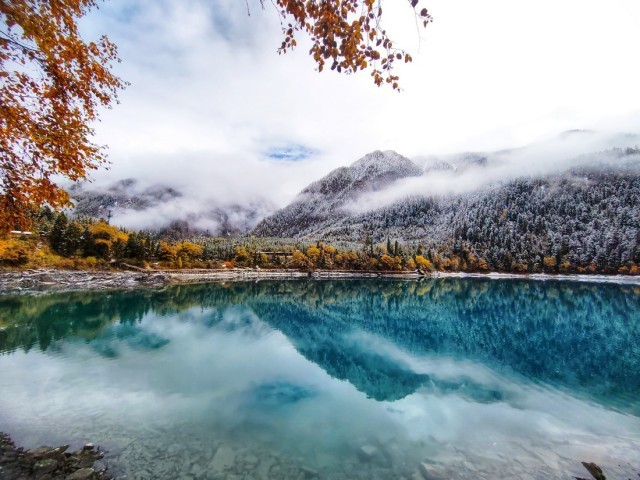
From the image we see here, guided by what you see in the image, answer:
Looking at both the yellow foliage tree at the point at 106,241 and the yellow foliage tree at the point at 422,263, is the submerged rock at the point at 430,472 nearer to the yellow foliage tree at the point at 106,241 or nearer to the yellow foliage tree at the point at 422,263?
the yellow foliage tree at the point at 106,241

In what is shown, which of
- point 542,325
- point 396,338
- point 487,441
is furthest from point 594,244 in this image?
point 487,441

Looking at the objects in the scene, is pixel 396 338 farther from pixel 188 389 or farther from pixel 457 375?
pixel 188 389

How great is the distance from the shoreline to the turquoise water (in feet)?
80.7

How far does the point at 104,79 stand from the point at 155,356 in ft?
69.2

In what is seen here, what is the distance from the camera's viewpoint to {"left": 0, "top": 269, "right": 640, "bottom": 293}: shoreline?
58.1 m

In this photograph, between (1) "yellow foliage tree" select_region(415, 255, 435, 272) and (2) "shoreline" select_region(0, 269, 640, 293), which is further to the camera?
(1) "yellow foliage tree" select_region(415, 255, 435, 272)

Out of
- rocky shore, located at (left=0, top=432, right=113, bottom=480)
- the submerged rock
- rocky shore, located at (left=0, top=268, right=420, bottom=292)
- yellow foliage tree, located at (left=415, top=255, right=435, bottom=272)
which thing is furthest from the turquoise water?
yellow foliage tree, located at (left=415, top=255, right=435, bottom=272)

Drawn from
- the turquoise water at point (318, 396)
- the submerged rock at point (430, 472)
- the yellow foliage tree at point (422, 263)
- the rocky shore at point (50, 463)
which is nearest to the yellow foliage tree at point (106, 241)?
the turquoise water at point (318, 396)

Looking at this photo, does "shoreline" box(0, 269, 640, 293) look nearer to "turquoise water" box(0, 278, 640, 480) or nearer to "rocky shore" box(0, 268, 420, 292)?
"rocky shore" box(0, 268, 420, 292)

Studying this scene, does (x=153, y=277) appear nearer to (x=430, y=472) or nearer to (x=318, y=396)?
(x=318, y=396)

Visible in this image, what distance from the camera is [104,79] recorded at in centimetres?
615

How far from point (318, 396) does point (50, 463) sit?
11579 mm

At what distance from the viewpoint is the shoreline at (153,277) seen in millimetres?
58062

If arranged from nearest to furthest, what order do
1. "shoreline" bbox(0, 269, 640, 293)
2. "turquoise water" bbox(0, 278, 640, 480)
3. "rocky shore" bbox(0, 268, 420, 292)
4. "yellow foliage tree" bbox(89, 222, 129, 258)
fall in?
"turquoise water" bbox(0, 278, 640, 480) → "rocky shore" bbox(0, 268, 420, 292) → "shoreline" bbox(0, 269, 640, 293) → "yellow foliage tree" bbox(89, 222, 129, 258)
